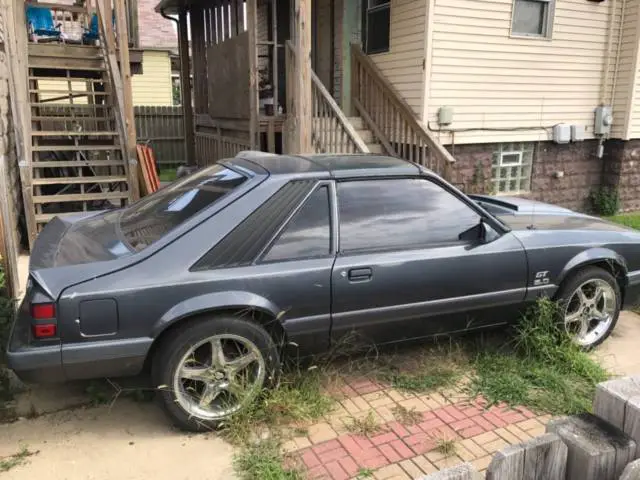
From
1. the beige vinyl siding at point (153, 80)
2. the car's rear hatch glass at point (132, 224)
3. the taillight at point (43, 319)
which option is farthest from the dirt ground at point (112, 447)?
the beige vinyl siding at point (153, 80)

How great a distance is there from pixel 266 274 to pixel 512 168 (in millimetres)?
8261

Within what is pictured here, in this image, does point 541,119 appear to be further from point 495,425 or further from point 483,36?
point 495,425

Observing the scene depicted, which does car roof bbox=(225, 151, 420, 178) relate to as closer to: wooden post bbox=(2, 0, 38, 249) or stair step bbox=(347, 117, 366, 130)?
wooden post bbox=(2, 0, 38, 249)

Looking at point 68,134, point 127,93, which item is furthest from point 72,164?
point 127,93

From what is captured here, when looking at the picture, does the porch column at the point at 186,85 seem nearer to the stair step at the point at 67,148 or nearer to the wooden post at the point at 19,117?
the stair step at the point at 67,148

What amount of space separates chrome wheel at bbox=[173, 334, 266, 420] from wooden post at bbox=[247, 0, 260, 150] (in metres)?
6.04

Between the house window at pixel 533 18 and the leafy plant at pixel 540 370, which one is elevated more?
the house window at pixel 533 18

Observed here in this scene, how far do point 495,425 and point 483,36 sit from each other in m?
7.41

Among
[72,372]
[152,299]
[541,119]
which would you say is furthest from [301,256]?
[541,119]

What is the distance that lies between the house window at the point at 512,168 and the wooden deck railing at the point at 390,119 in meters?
1.77

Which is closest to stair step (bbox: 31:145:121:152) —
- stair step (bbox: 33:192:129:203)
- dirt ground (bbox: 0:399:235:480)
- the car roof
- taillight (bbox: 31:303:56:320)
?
stair step (bbox: 33:192:129:203)

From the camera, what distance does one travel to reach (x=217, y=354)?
3.07 metres

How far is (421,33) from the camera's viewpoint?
8641 millimetres

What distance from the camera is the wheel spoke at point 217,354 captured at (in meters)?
3.05
